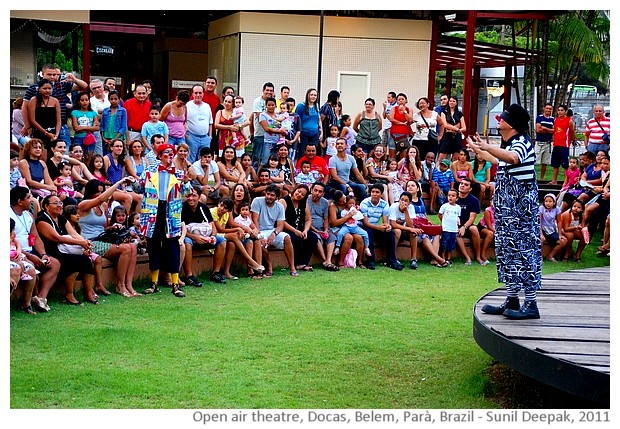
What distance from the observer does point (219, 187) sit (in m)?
12.0

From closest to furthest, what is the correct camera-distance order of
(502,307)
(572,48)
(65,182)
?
(502,307) < (65,182) < (572,48)

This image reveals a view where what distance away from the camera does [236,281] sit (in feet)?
35.7

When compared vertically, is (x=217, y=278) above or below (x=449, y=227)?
below

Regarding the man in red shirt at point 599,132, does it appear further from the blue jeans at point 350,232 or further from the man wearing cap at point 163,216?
the man wearing cap at point 163,216

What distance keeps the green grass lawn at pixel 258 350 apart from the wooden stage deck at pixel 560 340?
56 cm

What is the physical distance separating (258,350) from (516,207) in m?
2.63

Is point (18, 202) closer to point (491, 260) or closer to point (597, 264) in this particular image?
point (491, 260)

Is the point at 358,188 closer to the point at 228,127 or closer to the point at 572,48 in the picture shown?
the point at 228,127

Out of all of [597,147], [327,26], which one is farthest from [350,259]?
[327,26]

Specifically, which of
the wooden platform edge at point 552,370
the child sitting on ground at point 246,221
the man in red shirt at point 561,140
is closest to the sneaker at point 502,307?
the wooden platform edge at point 552,370

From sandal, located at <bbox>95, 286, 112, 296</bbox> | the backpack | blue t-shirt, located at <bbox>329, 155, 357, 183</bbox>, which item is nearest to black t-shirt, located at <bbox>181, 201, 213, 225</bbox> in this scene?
Result: sandal, located at <bbox>95, 286, 112, 296</bbox>

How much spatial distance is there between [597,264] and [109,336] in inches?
301

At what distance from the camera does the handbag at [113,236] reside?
984 centimetres
